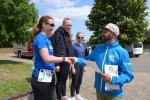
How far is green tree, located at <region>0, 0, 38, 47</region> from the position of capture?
19.2m

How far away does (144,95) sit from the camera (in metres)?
10.8

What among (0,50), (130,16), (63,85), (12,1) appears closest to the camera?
(63,85)

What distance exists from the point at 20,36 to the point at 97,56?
1481cm

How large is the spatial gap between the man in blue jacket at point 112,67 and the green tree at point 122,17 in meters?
32.7

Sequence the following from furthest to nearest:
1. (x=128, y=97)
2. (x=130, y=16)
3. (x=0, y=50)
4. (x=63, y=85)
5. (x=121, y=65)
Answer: (x=0, y=50) → (x=130, y=16) → (x=128, y=97) → (x=63, y=85) → (x=121, y=65)

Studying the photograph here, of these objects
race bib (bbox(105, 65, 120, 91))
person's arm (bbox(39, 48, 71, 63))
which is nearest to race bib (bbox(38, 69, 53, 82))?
person's arm (bbox(39, 48, 71, 63))

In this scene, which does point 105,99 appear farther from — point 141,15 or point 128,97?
point 141,15

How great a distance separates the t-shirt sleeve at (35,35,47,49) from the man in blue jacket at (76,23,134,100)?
794mm

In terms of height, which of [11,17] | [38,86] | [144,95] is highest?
[11,17]

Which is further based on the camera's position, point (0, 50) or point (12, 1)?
point (0, 50)

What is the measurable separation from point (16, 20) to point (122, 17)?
67.9ft

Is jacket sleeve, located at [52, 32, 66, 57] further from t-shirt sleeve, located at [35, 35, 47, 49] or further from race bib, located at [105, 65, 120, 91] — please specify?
race bib, located at [105, 65, 120, 91]

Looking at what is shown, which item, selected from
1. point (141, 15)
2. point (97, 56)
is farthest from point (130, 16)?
point (97, 56)

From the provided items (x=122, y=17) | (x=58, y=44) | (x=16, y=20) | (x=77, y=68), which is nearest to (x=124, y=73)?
(x=58, y=44)
